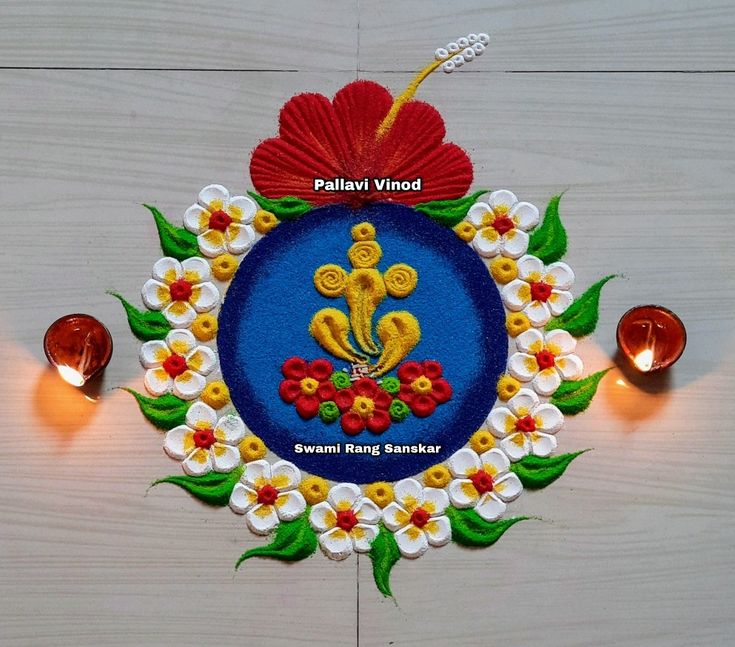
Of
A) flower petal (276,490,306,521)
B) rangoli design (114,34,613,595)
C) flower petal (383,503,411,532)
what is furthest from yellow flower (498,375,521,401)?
flower petal (276,490,306,521)

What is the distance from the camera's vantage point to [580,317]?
1.27 metres

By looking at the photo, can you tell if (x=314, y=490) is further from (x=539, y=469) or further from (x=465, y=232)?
(x=465, y=232)

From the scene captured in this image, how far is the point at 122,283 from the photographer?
50.6 inches

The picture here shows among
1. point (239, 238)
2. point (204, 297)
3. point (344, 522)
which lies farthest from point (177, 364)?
point (344, 522)

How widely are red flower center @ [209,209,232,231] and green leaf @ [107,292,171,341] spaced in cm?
15

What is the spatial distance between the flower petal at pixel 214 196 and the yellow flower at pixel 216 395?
0.87 ft

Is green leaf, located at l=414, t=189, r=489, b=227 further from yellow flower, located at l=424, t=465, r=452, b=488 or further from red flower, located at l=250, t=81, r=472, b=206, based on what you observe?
yellow flower, located at l=424, t=465, r=452, b=488

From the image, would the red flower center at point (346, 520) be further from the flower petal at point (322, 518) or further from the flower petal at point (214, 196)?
the flower petal at point (214, 196)

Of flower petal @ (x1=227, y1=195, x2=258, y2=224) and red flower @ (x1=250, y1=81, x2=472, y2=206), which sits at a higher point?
red flower @ (x1=250, y1=81, x2=472, y2=206)

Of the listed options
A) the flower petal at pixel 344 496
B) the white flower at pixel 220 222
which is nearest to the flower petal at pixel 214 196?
the white flower at pixel 220 222

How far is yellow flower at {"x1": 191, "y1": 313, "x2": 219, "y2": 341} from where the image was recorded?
4.14 feet

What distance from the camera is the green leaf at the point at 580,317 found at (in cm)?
127

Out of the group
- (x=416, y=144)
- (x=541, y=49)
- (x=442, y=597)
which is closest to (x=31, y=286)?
(x=416, y=144)

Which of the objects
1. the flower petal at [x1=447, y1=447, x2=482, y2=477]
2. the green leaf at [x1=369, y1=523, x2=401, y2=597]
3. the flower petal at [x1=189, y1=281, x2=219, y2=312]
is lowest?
the green leaf at [x1=369, y1=523, x2=401, y2=597]
